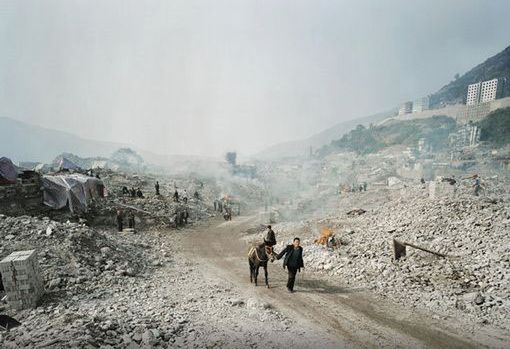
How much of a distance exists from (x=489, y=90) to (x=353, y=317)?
110169mm

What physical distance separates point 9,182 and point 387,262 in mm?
18948

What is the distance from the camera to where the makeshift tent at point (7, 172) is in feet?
51.0

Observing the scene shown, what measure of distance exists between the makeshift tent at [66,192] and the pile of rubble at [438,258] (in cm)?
1396

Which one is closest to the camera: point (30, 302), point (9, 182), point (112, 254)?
point (30, 302)

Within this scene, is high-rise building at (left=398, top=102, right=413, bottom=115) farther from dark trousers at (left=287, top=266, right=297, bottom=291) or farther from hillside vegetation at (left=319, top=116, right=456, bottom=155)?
dark trousers at (left=287, top=266, right=297, bottom=291)

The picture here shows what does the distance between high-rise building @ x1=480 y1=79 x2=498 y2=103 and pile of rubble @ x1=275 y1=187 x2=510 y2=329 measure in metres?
99.5

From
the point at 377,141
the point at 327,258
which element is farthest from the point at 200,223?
the point at 377,141

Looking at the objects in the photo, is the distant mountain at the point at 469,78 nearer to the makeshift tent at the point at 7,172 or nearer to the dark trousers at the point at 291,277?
the dark trousers at the point at 291,277

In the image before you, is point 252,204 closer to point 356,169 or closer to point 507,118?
point 356,169

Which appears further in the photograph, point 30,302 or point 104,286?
point 104,286

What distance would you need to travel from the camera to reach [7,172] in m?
15.8

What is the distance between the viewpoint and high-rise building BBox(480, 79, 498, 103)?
85562mm

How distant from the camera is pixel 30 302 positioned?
613 cm

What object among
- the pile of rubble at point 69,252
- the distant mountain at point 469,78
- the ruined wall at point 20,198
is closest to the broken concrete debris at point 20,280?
the pile of rubble at point 69,252
